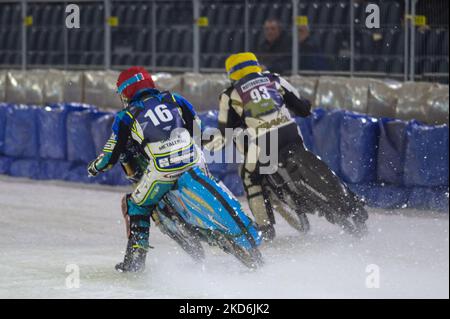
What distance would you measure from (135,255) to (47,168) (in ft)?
18.9

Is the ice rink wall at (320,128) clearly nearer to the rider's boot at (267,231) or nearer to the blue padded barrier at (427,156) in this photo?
the blue padded barrier at (427,156)

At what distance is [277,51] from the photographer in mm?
14609

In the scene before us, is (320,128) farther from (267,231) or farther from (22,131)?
(22,131)

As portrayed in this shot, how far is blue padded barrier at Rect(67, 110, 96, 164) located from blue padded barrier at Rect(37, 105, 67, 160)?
102 mm

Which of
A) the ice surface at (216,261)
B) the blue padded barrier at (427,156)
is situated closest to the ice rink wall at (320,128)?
the blue padded barrier at (427,156)

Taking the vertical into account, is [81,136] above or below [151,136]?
below

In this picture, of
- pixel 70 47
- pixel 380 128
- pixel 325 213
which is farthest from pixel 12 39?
pixel 325 213

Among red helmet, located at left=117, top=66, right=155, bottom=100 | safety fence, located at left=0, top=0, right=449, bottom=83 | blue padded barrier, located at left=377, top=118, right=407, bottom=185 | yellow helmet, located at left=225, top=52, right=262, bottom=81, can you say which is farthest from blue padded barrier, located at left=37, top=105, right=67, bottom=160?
red helmet, located at left=117, top=66, right=155, bottom=100

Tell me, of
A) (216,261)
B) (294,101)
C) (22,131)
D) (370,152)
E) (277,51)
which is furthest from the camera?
(277,51)

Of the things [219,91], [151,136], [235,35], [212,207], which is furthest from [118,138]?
[235,35]

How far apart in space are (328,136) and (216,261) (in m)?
3.13

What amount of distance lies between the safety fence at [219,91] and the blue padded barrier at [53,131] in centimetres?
64

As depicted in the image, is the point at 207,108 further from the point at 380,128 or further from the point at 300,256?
the point at 300,256
